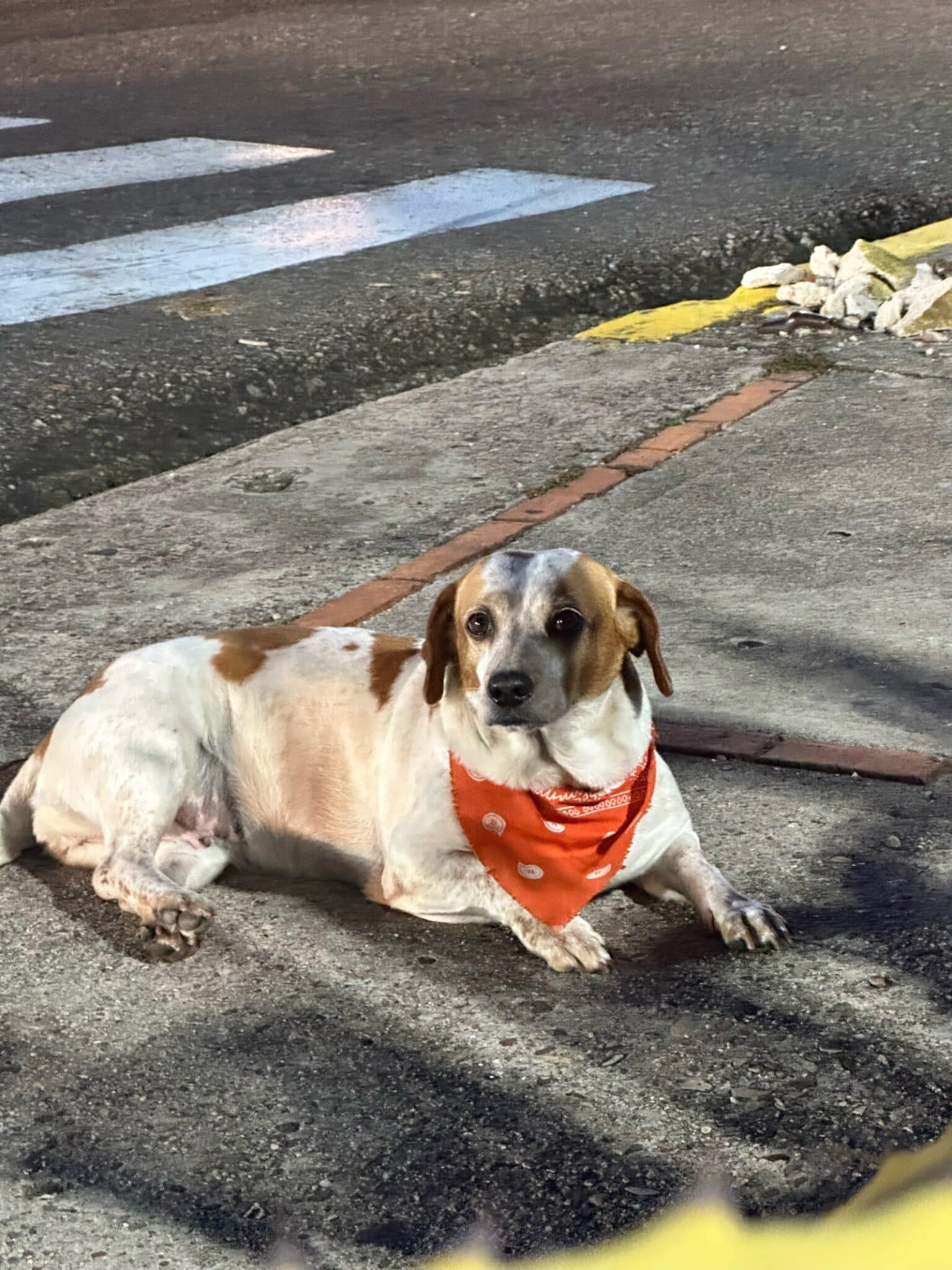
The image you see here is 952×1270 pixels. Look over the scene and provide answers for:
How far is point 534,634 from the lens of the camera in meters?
3.59

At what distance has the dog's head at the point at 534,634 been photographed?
11.6 ft

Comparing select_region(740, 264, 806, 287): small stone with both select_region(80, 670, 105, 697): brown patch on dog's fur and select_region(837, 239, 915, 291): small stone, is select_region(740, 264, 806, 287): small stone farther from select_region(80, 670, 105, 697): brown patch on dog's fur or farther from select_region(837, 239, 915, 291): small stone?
select_region(80, 670, 105, 697): brown patch on dog's fur

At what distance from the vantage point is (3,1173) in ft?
9.53

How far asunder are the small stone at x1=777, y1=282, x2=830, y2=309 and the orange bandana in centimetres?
522

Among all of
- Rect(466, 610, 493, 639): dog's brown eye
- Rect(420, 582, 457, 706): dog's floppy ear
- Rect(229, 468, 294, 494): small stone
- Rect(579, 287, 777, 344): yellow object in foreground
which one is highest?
Rect(466, 610, 493, 639): dog's brown eye

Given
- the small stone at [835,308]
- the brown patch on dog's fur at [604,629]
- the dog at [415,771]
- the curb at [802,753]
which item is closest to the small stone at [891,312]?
the small stone at [835,308]

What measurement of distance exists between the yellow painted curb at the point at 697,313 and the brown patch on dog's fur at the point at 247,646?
4295 millimetres

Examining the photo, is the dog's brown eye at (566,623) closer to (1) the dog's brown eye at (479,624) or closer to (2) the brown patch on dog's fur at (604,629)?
(2) the brown patch on dog's fur at (604,629)

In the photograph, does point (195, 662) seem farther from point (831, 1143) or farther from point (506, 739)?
point (831, 1143)

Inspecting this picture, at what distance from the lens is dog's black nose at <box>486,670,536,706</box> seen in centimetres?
352

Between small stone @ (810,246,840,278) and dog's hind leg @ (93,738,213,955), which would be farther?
small stone @ (810,246,840,278)

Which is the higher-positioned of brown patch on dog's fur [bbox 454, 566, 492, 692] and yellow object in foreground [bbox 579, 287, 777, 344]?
brown patch on dog's fur [bbox 454, 566, 492, 692]

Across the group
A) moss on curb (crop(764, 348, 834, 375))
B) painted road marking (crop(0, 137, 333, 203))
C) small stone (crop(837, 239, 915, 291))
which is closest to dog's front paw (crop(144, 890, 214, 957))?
moss on curb (crop(764, 348, 834, 375))

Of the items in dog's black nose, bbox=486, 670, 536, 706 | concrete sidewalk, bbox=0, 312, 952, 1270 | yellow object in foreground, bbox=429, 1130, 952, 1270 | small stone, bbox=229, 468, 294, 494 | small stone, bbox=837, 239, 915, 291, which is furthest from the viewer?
small stone, bbox=837, 239, 915, 291
